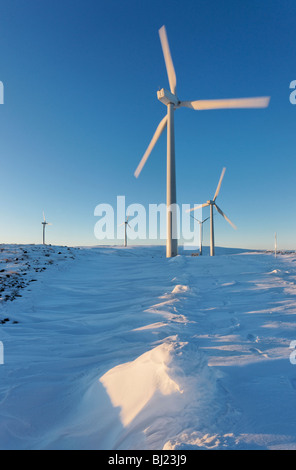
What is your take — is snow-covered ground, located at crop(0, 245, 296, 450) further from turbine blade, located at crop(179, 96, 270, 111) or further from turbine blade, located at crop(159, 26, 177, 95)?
turbine blade, located at crop(159, 26, 177, 95)

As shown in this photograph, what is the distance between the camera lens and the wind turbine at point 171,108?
1822cm

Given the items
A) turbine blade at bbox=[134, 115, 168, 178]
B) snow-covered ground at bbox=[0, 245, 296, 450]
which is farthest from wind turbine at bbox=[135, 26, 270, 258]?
snow-covered ground at bbox=[0, 245, 296, 450]

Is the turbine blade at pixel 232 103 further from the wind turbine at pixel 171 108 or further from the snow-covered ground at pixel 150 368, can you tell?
the snow-covered ground at pixel 150 368

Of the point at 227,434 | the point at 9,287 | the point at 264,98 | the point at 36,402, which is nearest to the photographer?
the point at 227,434

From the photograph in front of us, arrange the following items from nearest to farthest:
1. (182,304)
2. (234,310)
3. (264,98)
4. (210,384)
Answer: (210,384) → (234,310) → (182,304) → (264,98)

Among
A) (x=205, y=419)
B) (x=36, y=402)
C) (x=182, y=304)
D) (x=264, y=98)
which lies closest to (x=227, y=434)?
(x=205, y=419)

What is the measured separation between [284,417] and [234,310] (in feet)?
14.0

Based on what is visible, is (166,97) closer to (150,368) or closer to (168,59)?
(168,59)

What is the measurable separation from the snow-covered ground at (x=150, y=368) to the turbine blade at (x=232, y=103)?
13.8 m

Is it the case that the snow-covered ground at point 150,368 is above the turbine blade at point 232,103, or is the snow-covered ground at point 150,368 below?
below

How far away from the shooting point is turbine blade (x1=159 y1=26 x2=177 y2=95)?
779 inches

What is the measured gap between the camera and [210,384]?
8.55 feet

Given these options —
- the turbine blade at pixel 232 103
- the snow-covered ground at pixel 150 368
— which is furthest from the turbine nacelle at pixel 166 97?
the snow-covered ground at pixel 150 368
